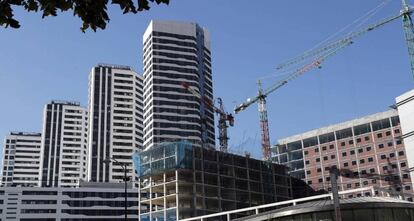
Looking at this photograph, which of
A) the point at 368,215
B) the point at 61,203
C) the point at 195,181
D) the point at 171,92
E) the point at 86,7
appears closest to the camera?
the point at 86,7

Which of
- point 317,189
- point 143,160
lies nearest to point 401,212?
point 143,160

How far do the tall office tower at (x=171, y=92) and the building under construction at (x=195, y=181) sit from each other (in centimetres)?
5662

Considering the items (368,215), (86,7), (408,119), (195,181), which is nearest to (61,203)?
(195,181)

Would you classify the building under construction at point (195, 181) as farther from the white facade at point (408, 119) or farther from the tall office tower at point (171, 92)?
the tall office tower at point (171, 92)

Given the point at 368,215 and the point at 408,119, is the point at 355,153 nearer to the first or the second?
the point at 408,119

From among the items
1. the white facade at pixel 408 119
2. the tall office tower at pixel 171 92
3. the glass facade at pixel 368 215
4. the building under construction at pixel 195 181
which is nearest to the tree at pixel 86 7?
the glass facade at pixel 368 215

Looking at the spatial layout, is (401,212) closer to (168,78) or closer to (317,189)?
(317,189)

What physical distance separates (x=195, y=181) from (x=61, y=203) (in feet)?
236

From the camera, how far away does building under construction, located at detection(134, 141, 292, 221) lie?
367 ft

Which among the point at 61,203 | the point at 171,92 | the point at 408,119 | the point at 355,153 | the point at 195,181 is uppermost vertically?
the point at 171,92

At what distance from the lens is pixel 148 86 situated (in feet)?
630

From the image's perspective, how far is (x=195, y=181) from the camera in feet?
373

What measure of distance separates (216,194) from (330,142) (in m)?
66.4

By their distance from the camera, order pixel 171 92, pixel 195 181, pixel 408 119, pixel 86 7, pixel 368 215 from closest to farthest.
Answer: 1. pixel 86 7
2. pixel 368 215
3. pixel 408 119
4. pixel 195 181
5. pixel 171 92
